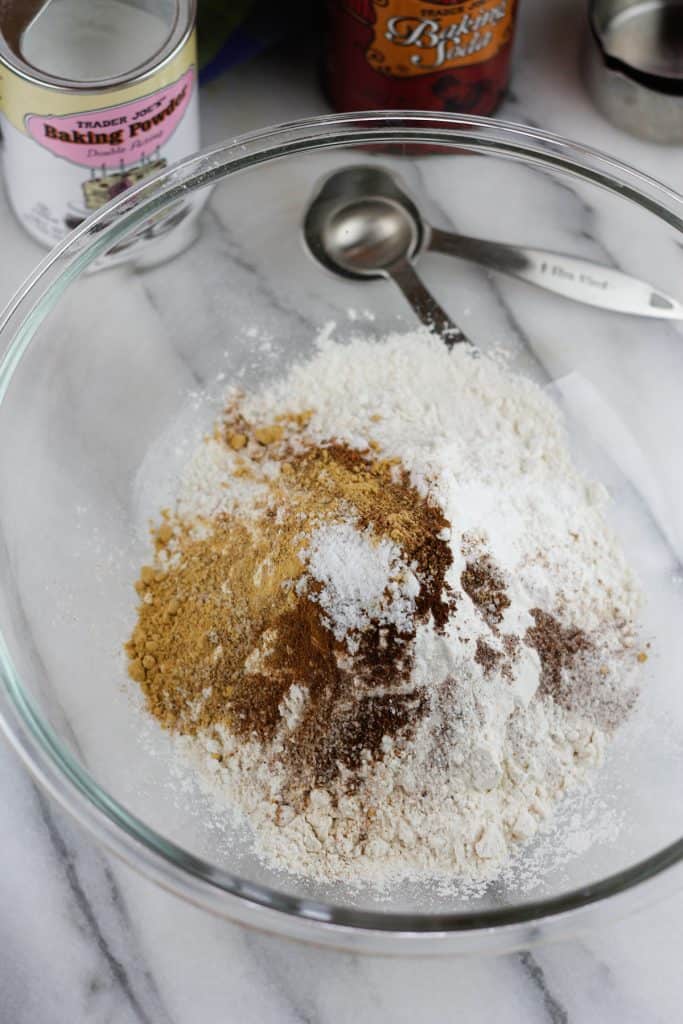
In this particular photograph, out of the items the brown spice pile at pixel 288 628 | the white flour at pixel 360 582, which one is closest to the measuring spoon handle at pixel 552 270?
the brown spice pile at pixel 288 628

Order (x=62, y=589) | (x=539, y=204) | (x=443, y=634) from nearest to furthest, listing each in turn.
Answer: (x=443, y=634) → (x=62, y=589) → (x=539, y=204)

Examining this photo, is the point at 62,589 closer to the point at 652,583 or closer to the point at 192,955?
the point at 192,955

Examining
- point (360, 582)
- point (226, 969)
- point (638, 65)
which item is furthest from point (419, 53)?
point (226, 969)

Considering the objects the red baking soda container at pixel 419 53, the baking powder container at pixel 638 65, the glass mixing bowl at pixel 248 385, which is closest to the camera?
the glass mixing bowl at pixel 248 385

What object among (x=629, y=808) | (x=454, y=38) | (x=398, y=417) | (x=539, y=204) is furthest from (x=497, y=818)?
(x=454, y=38)

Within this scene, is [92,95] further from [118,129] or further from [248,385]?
[248,385]

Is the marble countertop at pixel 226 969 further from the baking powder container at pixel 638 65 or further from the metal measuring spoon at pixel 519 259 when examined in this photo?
the baking powder container at pixel 638 65
